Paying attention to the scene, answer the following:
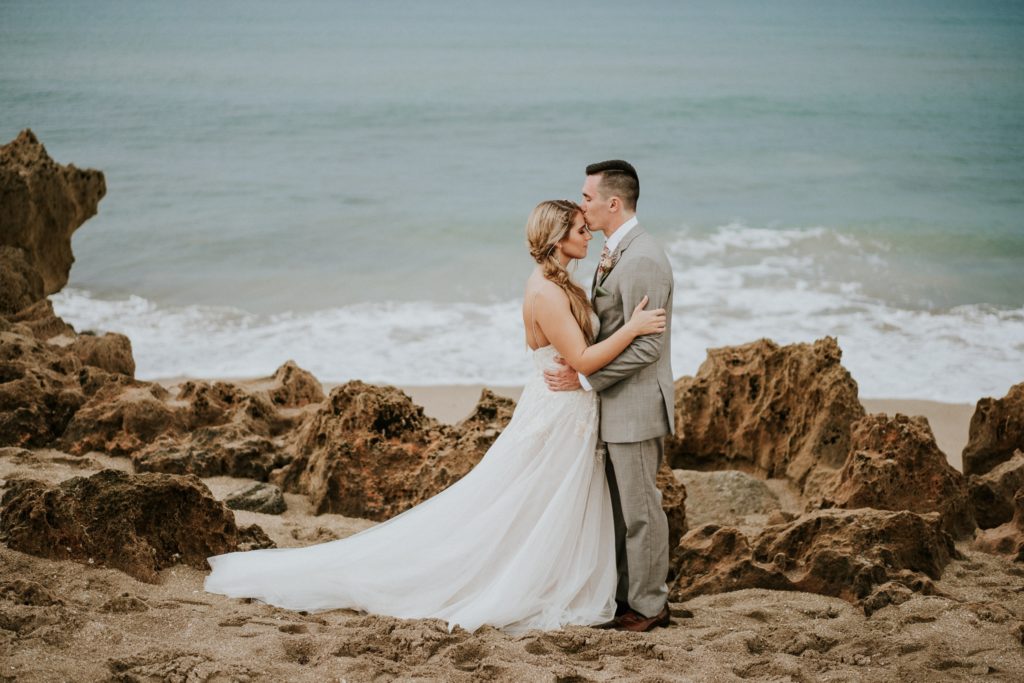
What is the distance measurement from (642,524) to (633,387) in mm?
650

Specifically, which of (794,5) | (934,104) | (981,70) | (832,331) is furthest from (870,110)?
(794,5)

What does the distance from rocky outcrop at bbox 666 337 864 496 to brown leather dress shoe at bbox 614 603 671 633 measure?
90.6 inches

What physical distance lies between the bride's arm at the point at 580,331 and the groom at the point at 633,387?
2.4 inches

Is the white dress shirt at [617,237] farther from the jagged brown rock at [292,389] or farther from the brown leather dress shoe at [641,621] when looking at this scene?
the jagged brown rock at [292,389]

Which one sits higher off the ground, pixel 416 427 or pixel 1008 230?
pixel 1008 230

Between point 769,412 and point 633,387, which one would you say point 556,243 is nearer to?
point 633,387

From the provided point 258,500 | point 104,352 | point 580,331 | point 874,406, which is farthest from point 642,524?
point 874,406

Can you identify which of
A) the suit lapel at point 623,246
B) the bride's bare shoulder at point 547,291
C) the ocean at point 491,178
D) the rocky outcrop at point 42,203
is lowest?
the bride's bare shoulder at point 547,291

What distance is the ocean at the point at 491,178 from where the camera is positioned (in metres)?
13.6

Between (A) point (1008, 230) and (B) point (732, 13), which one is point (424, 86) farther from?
(B) point (732, 13)

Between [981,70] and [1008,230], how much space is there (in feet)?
68.2

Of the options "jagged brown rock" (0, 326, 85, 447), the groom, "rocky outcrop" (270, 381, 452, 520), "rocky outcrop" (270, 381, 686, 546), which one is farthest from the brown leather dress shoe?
"jagged brown rock" (0, 326, 85, 447)

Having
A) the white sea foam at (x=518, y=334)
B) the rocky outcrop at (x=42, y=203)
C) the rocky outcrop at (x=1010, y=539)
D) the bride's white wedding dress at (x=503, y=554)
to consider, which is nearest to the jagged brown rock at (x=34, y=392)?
the rocky outcrop at (x=42, y=203)

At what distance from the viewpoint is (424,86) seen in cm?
3478
